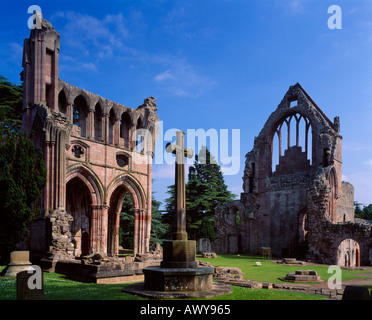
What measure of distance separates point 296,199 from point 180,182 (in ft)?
75.5

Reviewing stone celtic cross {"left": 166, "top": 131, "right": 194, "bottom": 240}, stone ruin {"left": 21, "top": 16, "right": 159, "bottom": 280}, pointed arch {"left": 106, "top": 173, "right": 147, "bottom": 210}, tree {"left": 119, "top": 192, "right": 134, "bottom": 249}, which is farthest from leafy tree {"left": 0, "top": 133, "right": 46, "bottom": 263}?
tree {"left": 119, "top": 192, "right": 134, "bottom": 249}

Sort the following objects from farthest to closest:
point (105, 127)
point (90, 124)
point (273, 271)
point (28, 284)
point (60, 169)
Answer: point (105, 127)
point (90, 124)
point (60, 169)
point (273, 271)
point (28, 284)

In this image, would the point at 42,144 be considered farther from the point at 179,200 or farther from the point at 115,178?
the point at 179,200

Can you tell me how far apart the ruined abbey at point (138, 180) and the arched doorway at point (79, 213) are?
0.25ft

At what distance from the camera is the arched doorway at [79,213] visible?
26.7 m

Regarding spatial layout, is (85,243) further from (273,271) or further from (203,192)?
(203,192)

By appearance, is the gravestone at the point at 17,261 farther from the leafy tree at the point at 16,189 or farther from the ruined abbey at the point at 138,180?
the ruined abbey at the point at 138,180

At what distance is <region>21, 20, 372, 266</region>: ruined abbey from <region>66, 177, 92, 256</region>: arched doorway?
0.08 meters

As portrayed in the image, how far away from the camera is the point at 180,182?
27.6 feet

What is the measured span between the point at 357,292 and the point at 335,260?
21.2 m

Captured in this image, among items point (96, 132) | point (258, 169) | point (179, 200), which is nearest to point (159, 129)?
point (96, 132)

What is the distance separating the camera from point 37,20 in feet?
67.2

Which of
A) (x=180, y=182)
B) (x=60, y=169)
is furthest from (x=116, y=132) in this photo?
(x=180, y=182)

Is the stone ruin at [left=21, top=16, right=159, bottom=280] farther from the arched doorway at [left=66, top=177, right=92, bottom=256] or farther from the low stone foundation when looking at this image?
the low stone foundation
